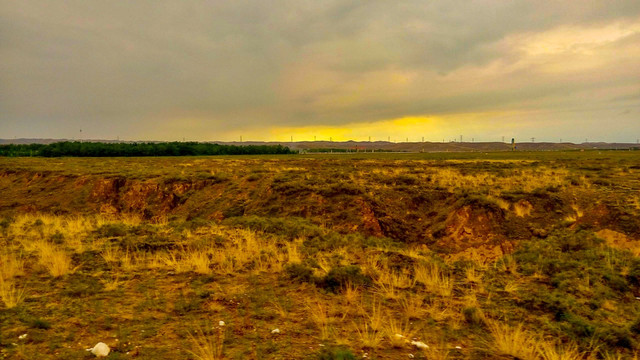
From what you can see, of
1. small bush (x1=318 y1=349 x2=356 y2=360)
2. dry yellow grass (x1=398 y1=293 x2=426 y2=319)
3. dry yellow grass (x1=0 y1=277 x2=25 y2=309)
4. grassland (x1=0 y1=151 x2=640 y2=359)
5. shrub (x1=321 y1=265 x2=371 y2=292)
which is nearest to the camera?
small bush (x1=318 y1=349 x2=356 y2=360)

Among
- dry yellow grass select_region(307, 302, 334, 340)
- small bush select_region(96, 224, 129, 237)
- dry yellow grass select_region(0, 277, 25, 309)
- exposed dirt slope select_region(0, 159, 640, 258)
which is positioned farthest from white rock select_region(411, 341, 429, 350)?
small bush select_region(96, 224, 129, 237)

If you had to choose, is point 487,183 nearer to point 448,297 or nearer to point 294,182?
point 294,182

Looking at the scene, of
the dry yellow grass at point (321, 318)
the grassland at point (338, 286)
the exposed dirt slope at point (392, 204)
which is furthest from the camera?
the exposed dirt slope at point (392, 204)

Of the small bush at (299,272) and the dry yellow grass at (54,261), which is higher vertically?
the dry yellow grass at (54,261)

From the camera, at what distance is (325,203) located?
19.0 m

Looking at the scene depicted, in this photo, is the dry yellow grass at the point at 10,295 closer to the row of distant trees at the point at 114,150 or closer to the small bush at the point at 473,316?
the small bush at the point at 473,316

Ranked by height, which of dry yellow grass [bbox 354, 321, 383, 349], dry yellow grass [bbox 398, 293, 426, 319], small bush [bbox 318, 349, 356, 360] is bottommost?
dry yellow grass [bbox 398, 293, 426, 319]

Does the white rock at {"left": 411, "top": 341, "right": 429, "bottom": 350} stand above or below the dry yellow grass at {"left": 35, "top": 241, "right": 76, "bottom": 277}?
below

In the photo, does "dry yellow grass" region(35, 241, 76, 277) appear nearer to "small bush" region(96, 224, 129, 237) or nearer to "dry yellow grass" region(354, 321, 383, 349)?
"small bush" region(96, 224, 129, 237)

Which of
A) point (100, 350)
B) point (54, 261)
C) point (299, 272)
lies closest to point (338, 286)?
point (299, 272)

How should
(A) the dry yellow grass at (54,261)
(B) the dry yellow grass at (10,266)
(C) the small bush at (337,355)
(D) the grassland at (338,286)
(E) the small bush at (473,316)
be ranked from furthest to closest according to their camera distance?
(A) the dry yellow grass at (54,261), (B) the dry yellow grass at (10,266), (E) the small bush at (473,316), (D) the grassland at (338,286), (C) the small bush at (337,355)

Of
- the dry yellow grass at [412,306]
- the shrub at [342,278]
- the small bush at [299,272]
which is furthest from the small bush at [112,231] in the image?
the dry yellow grass at [412,306]

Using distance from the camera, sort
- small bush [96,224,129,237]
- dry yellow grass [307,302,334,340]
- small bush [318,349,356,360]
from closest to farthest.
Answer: small bush [318,349,356,360] → dry yellow grass [307,302,334,340] → small bush [96,224,129,237]

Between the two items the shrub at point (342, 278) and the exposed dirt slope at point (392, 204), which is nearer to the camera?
the shrub at point (342, 278)
